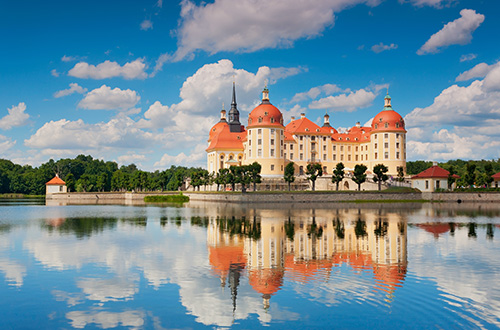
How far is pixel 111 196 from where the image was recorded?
104188 millimetres

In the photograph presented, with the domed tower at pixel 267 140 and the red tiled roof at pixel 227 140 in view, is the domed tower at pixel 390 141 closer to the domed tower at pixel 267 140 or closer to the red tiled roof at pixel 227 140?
the domed tower at pixel 267 140

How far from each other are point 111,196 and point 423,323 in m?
99.7

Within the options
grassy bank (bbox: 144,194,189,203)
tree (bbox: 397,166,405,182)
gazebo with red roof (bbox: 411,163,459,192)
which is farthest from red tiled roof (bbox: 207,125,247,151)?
gazebo with red roof (bbox: 411,163,459,192)

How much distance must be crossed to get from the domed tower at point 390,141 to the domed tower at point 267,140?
753 inches

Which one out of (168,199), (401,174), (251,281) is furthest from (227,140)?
(251,281)

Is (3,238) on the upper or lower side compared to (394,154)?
lower

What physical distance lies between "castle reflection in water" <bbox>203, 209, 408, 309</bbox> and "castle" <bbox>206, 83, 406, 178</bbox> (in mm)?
54660

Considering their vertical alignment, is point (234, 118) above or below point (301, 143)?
above

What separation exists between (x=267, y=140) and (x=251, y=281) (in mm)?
71570

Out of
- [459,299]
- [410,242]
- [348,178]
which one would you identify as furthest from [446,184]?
[459,299]

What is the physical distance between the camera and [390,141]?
90000 mm

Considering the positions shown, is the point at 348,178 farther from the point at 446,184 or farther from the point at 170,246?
the point at 170,246

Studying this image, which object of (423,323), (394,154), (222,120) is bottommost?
(423,323)

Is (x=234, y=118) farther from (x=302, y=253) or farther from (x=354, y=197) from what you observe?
(x=302, y=253)
